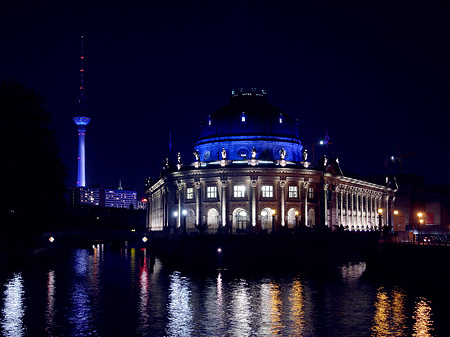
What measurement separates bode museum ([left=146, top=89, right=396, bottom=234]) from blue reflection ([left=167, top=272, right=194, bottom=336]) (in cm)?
3581

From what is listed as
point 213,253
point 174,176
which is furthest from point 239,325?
point 174,176

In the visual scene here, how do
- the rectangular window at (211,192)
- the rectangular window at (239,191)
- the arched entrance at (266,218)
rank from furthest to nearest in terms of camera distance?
the rectangular window at (211,192) → the rectangular window at (239,191) → the arched entrance at (266,218)

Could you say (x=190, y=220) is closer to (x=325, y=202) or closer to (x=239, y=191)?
(x=239, y=191)

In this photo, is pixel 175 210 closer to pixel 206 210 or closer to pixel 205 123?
pixel 206 210

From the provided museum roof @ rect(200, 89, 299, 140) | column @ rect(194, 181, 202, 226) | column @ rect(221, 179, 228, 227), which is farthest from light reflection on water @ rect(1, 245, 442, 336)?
museum roof @ rect(200, 89, 299, 140)

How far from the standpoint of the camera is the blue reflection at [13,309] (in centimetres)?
3325

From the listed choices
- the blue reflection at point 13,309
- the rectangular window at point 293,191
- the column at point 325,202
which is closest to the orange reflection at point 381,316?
the blue reflection at point 13,309

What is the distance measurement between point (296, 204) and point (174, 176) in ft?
72.5

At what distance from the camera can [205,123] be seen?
12175 cm

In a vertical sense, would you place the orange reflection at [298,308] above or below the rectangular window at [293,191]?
below

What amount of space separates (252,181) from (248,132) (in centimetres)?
1614

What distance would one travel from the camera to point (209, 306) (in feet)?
137

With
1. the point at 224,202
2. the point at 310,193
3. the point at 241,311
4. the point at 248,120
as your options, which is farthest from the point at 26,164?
the point at 248,120

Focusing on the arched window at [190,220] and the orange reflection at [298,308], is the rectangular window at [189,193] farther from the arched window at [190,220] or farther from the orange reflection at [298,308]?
the orange reflection at [298,308]
